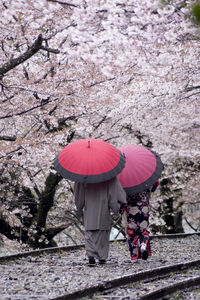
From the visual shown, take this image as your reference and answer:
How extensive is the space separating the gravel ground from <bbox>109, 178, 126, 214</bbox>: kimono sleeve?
98cm

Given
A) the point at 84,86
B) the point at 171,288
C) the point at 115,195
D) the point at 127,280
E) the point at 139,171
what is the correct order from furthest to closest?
the point at 84,86 → the point at 139,171 → the point at 115,195 → the point at 127,280 → the point at 171,288

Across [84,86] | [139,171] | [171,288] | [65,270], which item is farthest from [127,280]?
[84,86]

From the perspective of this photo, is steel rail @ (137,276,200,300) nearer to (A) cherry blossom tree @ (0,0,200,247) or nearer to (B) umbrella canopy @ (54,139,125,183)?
(B) umbrella canopy @ (54,139,125,183)

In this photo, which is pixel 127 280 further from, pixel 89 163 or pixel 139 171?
pixel 139 171

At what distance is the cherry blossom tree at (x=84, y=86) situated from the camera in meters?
8.19

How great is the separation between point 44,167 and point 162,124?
15.9 ft

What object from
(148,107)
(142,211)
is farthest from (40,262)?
(148,107)

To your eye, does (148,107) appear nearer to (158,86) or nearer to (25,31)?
(158,86)

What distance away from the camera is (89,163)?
271 inches

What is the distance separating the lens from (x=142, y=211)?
7.65 meters

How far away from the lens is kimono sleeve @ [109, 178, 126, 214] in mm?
7094

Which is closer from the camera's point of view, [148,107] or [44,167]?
[44,167]

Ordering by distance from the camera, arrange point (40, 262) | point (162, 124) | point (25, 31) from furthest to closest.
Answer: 1. point (162, 124)
2. point (25, 31)
3. point (40, 262)

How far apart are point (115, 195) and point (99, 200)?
276 mm
